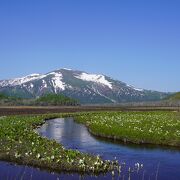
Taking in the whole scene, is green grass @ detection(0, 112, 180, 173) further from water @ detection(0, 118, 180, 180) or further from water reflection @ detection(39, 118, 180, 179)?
water reflection @ detection(39, 118, 180, 179)

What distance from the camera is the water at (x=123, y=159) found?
1006 inches

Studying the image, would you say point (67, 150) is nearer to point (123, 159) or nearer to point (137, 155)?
point (123, 159)

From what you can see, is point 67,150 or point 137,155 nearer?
point 67,150

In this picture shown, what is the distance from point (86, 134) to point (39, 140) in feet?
44.2

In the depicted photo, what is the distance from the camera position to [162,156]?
33.9m

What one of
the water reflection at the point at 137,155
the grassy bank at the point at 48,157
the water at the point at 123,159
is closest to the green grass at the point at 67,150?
the grassy bank at the point at 48,157

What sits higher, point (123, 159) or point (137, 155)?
point (137, 155)

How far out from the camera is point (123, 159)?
106 feet

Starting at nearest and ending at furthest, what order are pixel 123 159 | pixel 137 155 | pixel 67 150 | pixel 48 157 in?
pixel 48 157, pixel 67 150, pixel 123 159, pixel 137 155

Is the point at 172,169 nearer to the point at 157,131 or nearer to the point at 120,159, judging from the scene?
the point at 120,159

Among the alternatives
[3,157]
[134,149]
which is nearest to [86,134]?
[134,149]

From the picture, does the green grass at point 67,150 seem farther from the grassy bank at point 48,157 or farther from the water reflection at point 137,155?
the water reflection at point 137,155

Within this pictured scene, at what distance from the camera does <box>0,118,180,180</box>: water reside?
25.6 metres

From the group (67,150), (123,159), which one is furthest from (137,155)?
(67,150)
